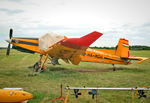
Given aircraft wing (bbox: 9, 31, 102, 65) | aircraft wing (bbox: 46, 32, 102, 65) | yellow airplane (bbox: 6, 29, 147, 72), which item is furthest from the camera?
aircraft wing (bbox: 9, 31, 102, 65)

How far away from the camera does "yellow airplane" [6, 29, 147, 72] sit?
32.5 ft

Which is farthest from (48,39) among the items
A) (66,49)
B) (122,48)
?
(122,48)

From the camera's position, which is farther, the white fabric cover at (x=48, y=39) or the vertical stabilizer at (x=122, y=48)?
the vertical stabilizer at (x=122, y=48)

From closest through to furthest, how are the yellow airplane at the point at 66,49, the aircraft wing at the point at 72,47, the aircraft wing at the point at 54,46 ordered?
the aircraft wing at the point at 72,47 → the yellow airplane at the point at 66,49 → the aircraft wing at the point at 54,46

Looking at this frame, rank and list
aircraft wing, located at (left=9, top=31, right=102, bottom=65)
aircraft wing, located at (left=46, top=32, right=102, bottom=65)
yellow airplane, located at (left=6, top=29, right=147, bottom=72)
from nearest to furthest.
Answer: aircraft wing, located at (left=46, top=32, right=102, bottom=65) < yellow airplane, located at (left=6, top=29, right=147, bottom=72) < aircraft wing, located at (left=9, top=31, right=102, bottom=65)

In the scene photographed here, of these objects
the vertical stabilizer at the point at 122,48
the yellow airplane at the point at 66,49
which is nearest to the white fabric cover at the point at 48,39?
the yellow airplane at the point at 66,49

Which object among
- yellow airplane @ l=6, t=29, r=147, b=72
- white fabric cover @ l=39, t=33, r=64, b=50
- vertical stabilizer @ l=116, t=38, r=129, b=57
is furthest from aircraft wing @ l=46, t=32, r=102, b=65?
vertical stabilizer @ l=116, t=38, r=129, b=57

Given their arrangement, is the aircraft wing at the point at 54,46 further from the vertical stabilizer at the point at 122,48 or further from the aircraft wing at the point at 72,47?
the vertical stabilizer at the point at 122,48

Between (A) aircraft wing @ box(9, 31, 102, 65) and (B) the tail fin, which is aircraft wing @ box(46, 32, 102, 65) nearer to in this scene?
(A) aircraft wing @ box(9, 31, 102, 65)

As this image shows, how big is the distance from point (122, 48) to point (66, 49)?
655 cm

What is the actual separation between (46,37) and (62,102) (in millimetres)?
7768

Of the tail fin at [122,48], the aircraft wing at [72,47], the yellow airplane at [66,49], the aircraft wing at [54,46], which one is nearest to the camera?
the aircraft wing at [72,47]

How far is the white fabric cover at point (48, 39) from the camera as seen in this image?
39.9 feet

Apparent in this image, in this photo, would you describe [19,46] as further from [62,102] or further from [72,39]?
[62,102]
